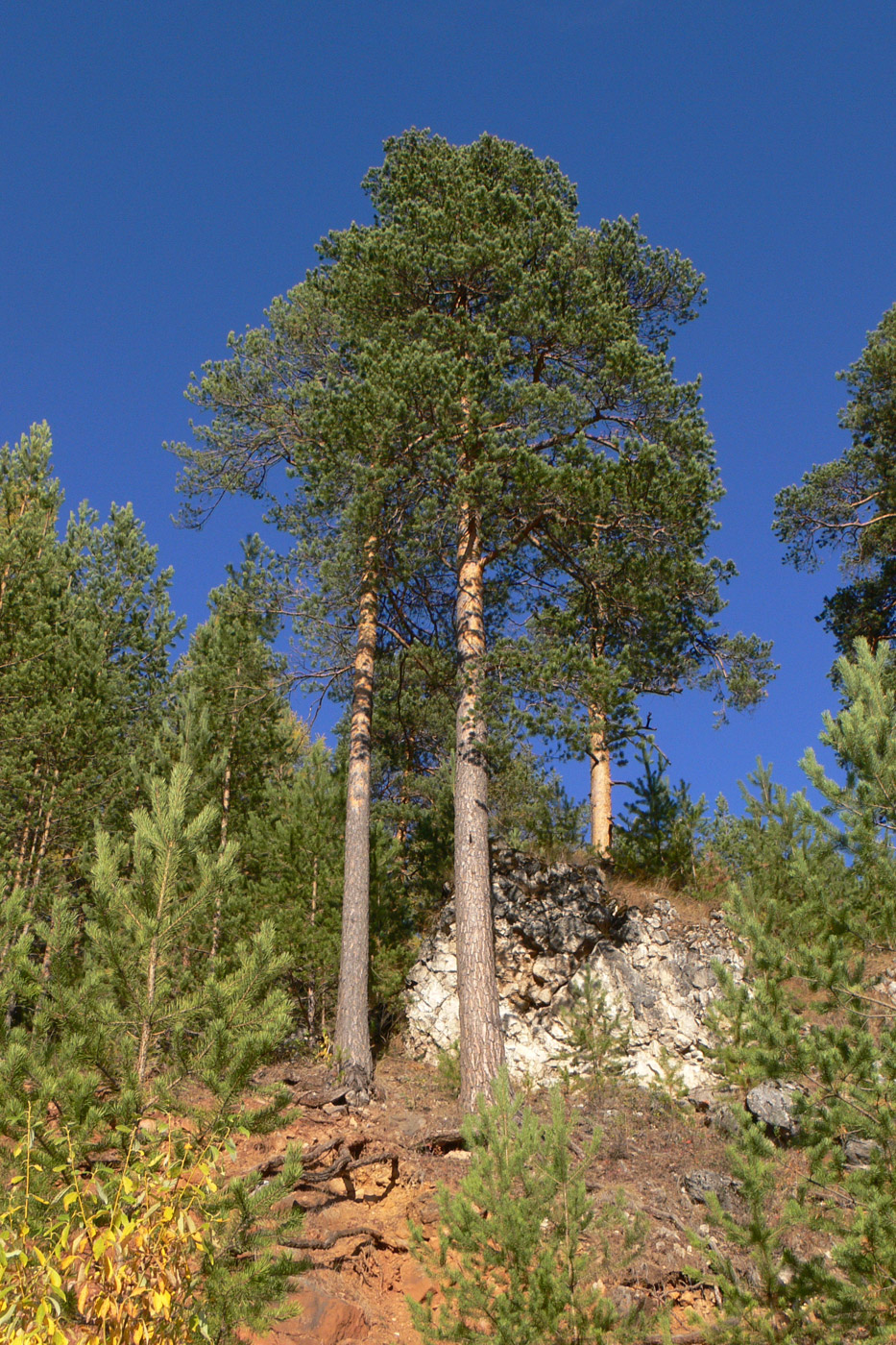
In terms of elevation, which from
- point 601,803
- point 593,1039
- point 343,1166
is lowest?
point 343,1166

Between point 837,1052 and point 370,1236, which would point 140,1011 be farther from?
point 837,1052

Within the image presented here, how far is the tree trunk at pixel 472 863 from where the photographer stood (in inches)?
339

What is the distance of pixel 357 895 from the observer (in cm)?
1060

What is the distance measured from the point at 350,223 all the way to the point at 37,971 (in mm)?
11054

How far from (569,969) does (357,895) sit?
277 centimetres

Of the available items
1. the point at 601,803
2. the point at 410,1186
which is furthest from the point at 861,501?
the point at 410,1186

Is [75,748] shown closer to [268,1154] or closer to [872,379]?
[268,1154]

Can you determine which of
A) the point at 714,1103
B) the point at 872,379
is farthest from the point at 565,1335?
the point at 872,379

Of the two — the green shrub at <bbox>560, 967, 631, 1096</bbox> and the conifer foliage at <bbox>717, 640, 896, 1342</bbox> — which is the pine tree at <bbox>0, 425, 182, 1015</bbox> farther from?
the conifer foliage at <bbox>717, 640, 896, 1342</bbox>

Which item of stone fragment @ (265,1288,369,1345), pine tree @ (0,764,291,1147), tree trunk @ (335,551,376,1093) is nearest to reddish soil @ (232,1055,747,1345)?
stone fragment @ (265,1288,369,1345)

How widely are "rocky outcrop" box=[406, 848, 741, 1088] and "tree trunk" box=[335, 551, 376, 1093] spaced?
4.15 ft

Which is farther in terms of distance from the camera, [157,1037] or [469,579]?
[469,579]

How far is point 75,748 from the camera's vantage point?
1191cm

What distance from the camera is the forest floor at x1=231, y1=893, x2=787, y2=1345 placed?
5.62 m
